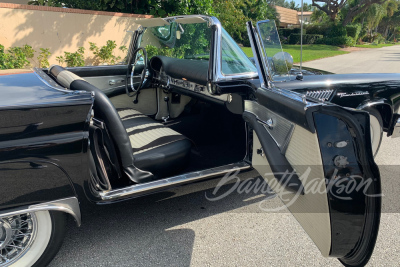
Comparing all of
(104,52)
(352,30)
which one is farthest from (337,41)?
(104,52)

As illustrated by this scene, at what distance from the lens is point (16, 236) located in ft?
6.47

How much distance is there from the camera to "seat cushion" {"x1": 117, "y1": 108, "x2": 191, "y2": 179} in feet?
8.22

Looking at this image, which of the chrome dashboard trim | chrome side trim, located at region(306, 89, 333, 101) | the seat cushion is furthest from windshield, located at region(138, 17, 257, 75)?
the seat cushion

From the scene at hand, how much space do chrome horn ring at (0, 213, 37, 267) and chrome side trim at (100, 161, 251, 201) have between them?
449 mm

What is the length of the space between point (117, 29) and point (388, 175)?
8020mm

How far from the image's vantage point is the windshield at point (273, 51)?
2.44 m

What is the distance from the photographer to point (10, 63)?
6730mm

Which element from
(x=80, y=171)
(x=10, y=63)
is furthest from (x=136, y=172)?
(x=10, y=63)

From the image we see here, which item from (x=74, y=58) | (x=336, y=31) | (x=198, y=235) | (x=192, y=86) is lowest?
(x=198, y=235)

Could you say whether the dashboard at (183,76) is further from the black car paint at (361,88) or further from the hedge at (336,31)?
the hedge at (336,31)

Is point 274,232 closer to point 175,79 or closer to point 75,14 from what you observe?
point 175,79

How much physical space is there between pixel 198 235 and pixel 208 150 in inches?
41.3

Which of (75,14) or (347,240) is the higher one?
(75,14)

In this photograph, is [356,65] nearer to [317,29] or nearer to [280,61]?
[280,61]
